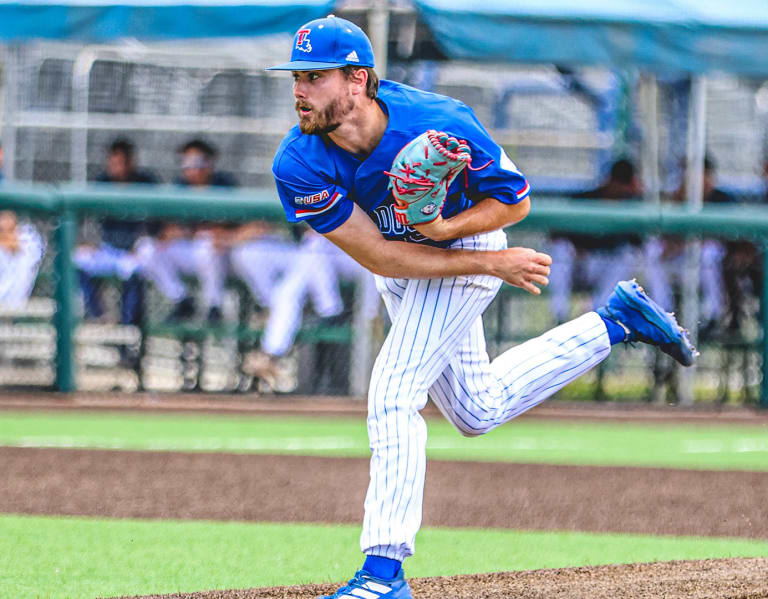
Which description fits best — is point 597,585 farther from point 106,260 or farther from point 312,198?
point 106,260

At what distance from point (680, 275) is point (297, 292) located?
308cm

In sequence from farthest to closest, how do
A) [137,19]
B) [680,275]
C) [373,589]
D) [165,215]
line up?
[680,275], [165,215], [137,19], [373,589]

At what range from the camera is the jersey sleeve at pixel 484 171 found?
405 centimetres

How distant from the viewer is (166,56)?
1234 centimetres

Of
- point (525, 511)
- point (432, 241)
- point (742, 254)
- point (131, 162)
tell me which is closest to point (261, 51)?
point (131, 162)

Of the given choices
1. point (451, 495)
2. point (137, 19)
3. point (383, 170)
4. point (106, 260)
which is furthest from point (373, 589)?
point (137, 19)

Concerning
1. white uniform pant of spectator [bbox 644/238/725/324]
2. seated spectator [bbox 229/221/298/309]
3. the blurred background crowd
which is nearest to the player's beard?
the blurred background crowd

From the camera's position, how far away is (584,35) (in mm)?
10180

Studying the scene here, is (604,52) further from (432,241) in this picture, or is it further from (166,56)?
(432,241)

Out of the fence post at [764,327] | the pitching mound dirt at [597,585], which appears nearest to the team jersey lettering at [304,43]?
the pitching mound dirt at [597,585]

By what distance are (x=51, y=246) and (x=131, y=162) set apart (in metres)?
1.11

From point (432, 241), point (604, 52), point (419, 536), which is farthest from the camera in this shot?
point (604, 52)

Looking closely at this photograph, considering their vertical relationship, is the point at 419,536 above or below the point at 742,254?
below

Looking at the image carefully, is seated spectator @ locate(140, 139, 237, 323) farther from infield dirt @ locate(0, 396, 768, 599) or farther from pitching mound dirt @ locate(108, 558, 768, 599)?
pitching mound dirt @ locate(108, 558, 768, 599)
